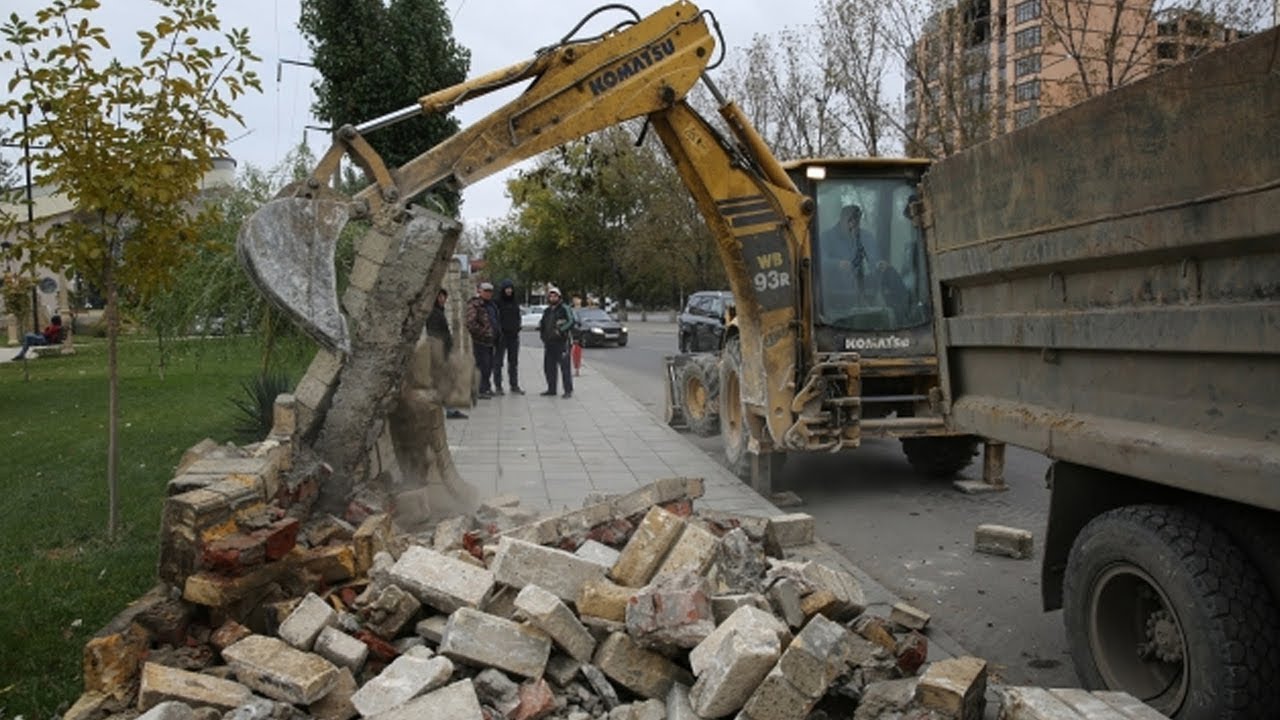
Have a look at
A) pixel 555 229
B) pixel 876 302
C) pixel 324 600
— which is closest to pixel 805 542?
pixel 876 302

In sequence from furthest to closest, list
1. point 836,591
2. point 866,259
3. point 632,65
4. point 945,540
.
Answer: point 866,259 → point 945,540 → point 632,65 → point 836,591

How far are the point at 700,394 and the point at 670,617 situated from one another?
8.39 m

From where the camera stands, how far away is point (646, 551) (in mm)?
4688

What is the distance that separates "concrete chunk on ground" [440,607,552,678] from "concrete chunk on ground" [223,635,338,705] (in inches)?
18.8

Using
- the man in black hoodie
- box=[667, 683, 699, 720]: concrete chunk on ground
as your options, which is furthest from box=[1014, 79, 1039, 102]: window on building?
box=[667, 683, 699, 720]: concrete chunk on ground

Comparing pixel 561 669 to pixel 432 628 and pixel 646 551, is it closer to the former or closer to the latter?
pixel 432 628

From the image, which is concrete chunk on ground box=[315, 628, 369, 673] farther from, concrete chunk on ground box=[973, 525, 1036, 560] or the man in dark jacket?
concrete chunk on ground box=[973, 525, 1036, 560]

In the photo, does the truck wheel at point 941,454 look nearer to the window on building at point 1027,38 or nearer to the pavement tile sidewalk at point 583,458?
the pavement tile sidewalk at point 583,458

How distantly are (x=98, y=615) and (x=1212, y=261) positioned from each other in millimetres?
5227

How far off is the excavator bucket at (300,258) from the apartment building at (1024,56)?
10.8m

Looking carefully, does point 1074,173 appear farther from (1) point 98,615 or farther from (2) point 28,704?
(1) point 98,615

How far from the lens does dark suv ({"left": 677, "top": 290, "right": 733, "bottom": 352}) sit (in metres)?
24.6

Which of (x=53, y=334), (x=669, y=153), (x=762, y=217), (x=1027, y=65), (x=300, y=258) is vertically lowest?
(x=53, y=334)

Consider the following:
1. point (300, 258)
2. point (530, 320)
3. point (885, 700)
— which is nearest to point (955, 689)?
point (885, 700)
